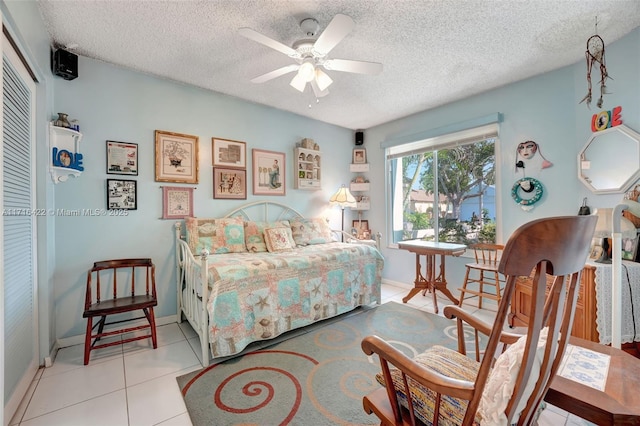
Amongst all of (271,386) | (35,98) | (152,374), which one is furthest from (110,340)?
(35,98)

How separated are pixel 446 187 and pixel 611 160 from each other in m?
1.57

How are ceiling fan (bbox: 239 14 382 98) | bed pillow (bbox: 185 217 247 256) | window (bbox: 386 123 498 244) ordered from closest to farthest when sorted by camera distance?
1. ceiling fan (bbox: 239 14 382 98)
2. bed pillow (bbox: 185 217 247 256)
3. window (bbox: 386 123 498 244)

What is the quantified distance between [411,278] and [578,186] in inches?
84.2

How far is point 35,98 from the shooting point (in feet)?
6.44

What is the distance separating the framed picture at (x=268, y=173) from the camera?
135 inches

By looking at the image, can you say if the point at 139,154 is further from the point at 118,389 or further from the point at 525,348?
the point at 525,348

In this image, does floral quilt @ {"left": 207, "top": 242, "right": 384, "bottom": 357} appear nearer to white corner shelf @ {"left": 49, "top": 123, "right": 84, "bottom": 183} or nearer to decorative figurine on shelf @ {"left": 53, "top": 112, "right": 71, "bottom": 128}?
white corner shelf @ {"left": 49, "top": 123, "right": 84, "bottom": 183}

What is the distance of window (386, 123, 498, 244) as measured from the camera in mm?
3270

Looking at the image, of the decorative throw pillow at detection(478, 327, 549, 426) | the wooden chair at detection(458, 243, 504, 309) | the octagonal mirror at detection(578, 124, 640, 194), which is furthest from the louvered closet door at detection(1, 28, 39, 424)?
the octagonal mirror at detection(578, 124, 640, 194)

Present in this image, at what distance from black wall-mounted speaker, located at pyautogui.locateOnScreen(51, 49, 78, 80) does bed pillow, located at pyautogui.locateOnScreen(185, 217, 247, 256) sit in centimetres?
155

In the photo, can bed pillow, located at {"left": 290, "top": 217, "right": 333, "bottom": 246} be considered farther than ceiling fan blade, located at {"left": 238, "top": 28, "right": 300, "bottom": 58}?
Yes

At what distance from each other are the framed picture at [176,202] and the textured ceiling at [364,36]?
1167mm

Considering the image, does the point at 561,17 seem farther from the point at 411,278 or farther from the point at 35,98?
the point at 35,98

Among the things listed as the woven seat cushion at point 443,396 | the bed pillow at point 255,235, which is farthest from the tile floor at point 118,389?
the bed pillow at point 255,235
